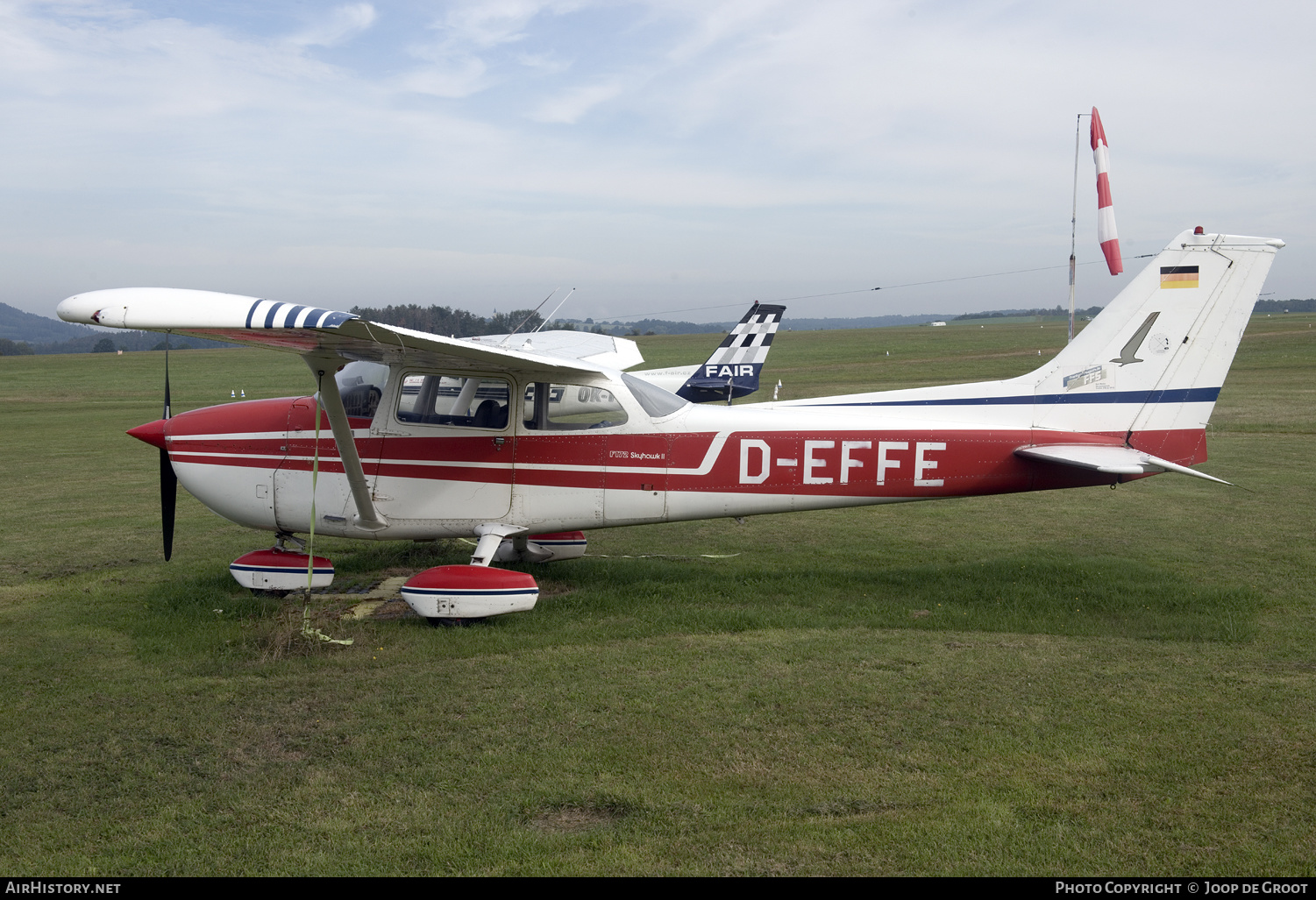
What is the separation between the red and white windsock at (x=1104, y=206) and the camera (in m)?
10.3

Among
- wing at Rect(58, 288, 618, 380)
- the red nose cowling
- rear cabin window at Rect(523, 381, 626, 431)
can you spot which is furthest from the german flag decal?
the red nose cowling

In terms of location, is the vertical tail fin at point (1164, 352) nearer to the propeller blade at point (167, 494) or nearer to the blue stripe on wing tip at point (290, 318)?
the blue stripe on wing tip at point (290, 318)

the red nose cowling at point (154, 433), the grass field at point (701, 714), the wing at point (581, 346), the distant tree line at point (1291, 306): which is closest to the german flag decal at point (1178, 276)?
the grass field at point (701, 714)

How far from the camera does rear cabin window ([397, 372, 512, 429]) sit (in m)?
7.38

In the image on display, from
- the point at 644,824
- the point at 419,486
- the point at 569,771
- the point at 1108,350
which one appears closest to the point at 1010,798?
the point at 644,824

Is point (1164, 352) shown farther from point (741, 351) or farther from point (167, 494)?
point (741, 351)

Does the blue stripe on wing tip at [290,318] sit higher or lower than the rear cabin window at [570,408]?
higher

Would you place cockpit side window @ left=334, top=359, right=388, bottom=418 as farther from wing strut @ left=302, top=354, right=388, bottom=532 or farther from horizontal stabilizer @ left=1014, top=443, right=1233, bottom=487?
horizontal stabilizer @ left=1014, top=443, right=1233, bottom=487

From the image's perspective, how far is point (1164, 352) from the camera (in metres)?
7.16

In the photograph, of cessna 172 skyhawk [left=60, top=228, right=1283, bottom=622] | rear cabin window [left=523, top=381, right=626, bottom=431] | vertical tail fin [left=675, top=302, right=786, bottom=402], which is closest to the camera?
cessna 172 skyhawk [left=60, top=228, right=1283, bottom=622]

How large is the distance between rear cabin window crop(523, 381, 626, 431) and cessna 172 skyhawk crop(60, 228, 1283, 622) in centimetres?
1

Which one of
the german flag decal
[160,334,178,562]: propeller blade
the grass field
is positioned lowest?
the grass field

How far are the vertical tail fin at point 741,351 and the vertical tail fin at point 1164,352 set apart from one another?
17195 mm

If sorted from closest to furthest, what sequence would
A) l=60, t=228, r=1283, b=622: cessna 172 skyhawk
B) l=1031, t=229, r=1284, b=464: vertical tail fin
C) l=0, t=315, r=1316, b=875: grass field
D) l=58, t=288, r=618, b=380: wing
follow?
l=0, t=315, r=1316, b=875: grass field, l=58, t=288, r=618, b=380: wing, l=1031, t=229, r=1284, b=464: vertical tail fin, l=60, t=228, r=1283, b=622: cessna 172 skyhawk
